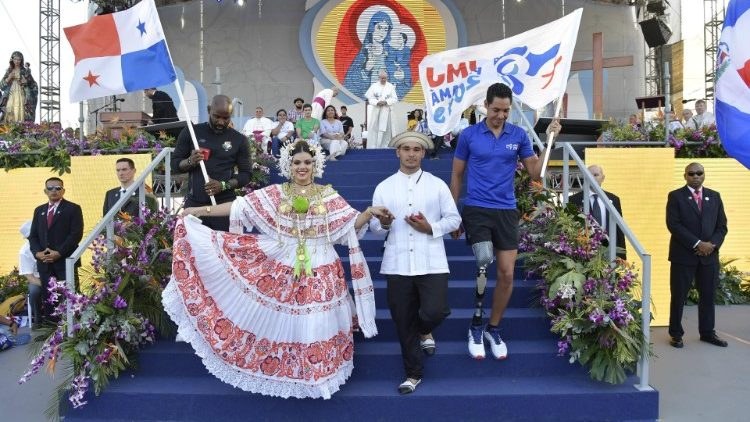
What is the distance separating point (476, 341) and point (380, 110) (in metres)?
7.67

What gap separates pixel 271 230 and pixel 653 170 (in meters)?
4.87

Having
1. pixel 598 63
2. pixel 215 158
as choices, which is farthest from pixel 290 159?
pixel 598 63

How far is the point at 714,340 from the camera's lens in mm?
5645

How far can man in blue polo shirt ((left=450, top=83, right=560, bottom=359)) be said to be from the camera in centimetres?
396

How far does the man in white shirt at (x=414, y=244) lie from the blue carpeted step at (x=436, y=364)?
0.29 meters

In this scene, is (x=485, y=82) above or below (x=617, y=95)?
below

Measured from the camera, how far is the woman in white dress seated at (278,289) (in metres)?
3.62

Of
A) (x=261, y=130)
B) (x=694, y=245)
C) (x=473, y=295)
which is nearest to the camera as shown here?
(x=473, y=295)

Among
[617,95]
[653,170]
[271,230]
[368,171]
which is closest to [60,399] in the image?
[271,230]

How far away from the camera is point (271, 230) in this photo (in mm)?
3770

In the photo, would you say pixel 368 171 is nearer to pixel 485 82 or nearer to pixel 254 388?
pixel 485 82

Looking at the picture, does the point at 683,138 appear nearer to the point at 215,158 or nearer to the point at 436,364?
the point at 436,364

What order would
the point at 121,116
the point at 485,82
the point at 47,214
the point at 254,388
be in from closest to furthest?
the point at 254,388 → the point at 485,82 → the point at 47,214 → the point at 121,116

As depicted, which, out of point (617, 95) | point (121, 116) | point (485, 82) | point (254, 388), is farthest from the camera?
point (617, 95)
